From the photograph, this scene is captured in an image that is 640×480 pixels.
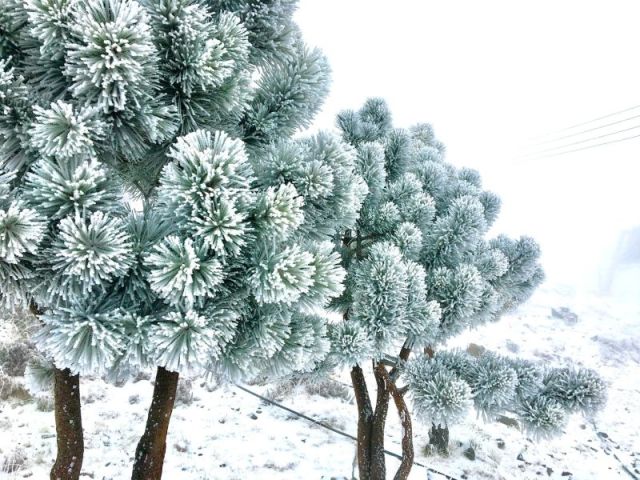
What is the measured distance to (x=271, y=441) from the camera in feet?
19.9

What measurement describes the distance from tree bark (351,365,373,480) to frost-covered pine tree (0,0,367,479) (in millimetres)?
2317

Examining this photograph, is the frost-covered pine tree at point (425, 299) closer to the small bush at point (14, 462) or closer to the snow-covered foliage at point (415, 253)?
the snow-covered foliage at point (415, 253)

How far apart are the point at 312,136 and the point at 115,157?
3.07 feet

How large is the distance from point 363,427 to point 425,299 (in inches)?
71.6

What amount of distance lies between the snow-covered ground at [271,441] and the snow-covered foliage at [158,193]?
1982 millimetres

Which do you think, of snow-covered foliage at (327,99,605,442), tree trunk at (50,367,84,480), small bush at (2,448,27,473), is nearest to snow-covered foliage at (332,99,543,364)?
snow-covered foliage at (327,99,605,442)

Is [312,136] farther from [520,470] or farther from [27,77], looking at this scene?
[520,470]

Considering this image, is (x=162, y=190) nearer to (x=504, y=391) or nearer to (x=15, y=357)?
(x=504, y=391)

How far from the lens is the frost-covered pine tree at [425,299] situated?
278 centimetres

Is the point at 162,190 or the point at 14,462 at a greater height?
the point at 162,190

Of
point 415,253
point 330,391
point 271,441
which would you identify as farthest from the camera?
point 330,391

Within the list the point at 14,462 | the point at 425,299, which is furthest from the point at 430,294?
the point at 14,462

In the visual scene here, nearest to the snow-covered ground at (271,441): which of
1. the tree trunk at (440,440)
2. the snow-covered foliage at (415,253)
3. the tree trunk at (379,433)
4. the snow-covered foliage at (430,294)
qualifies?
the tree trunk at (440,440)

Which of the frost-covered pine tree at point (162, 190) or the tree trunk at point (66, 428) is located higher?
the frost-covered pine tree at point (162, 190)
